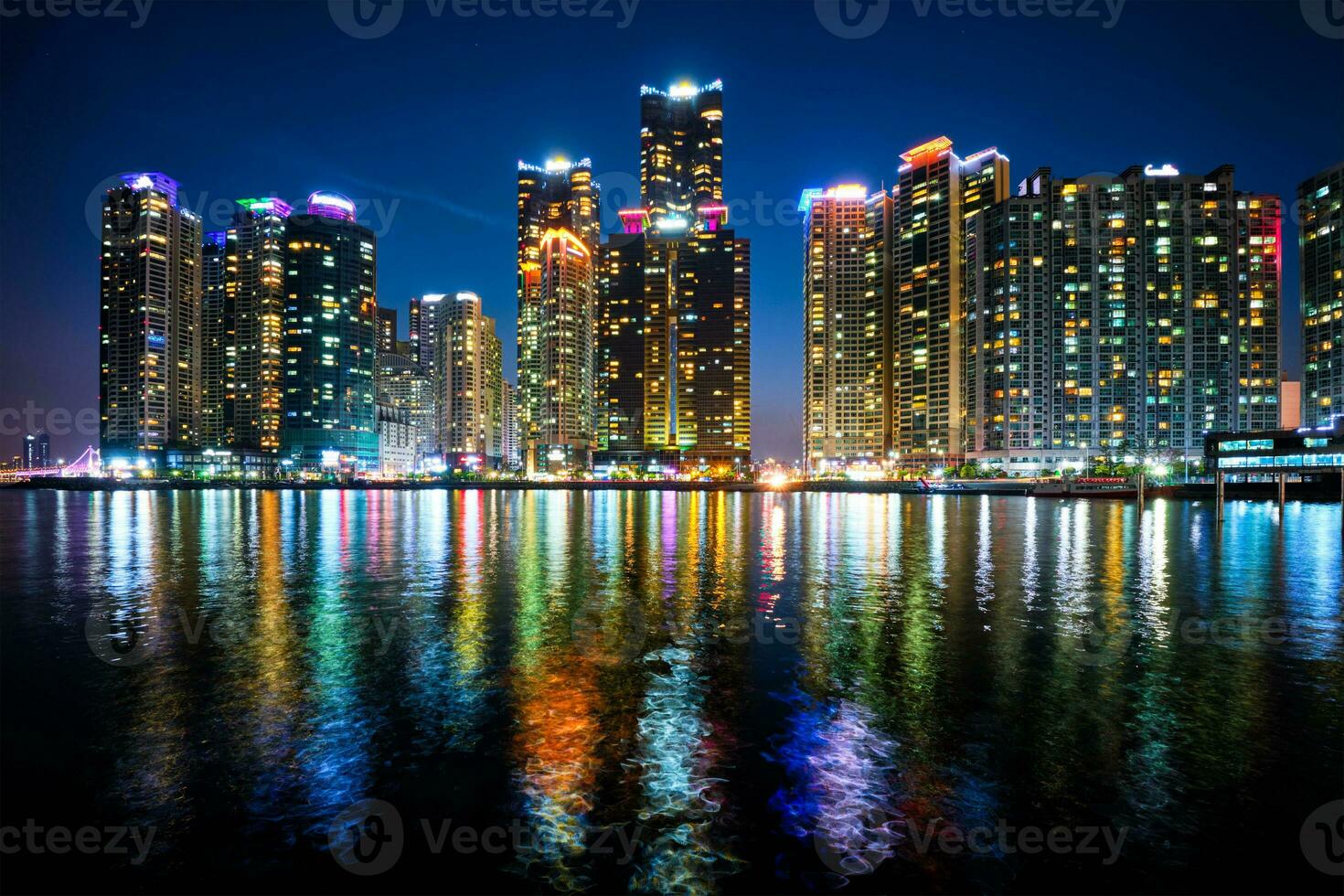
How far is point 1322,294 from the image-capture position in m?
163

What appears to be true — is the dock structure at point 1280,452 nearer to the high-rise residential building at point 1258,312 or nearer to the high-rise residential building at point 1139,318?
the high-rise residential building at point 1139,318

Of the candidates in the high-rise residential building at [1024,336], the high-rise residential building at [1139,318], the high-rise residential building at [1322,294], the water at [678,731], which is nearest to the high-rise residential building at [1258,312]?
the high-rise residential building at [1139,318]

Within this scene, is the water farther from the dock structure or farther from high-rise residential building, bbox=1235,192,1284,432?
high-rise residential building, bbox=1235,192,1284,432

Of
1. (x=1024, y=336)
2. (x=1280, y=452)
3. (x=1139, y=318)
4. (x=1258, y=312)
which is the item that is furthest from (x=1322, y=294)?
(x=1280, y=452)

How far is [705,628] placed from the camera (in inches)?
758

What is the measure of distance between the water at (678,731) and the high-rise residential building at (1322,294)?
615 feet

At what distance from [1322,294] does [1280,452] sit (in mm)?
74086

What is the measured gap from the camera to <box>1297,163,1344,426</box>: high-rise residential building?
155413mm

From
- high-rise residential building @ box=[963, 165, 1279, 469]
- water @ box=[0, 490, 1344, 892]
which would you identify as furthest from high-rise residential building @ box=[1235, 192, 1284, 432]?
water @ box=[0, 490, 1344, 892]

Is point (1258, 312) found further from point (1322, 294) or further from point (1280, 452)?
point (1280, 452)

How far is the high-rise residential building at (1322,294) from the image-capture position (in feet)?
510

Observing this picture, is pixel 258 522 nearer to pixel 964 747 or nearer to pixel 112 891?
pixel 112 891

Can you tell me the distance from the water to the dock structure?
12176cm

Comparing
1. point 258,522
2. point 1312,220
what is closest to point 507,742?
point 258,522
